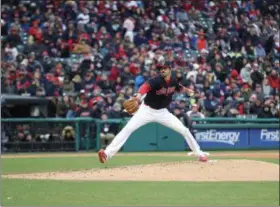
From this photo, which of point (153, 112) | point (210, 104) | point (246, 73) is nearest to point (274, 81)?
point (246, 73)

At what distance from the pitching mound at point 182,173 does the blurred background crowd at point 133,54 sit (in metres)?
6.13

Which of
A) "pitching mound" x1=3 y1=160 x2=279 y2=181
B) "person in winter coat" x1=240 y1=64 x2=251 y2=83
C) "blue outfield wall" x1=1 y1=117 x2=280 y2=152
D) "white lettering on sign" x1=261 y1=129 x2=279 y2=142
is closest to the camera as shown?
"pitching mound" x1=3 y1=160 x2=279 y2=181

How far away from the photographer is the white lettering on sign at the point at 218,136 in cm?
2166

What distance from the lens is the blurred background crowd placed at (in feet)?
70.7

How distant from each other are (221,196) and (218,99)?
42.3 feet

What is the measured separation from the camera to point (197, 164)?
13.9 metres

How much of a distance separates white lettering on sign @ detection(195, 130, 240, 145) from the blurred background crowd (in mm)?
660

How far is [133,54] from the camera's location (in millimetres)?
23953

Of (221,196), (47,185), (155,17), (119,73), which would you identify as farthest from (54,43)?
(221,196)

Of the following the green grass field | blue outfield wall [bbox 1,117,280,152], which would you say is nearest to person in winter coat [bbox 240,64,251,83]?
blue outfield wall [bbox 1,117,280,152]

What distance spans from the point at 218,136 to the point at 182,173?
915cm

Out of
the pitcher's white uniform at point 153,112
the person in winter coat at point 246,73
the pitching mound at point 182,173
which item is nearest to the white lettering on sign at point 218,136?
the person in winter coat at point 246,73

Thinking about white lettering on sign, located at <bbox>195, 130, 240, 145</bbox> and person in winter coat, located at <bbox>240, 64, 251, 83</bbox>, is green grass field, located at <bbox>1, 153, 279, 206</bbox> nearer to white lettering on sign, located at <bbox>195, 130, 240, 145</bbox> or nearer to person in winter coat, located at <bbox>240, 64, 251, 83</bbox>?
white lettering on sign, located at <bbox>195, 130, 240, 145</bbox>

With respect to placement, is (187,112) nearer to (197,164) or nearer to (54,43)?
(54,43)
